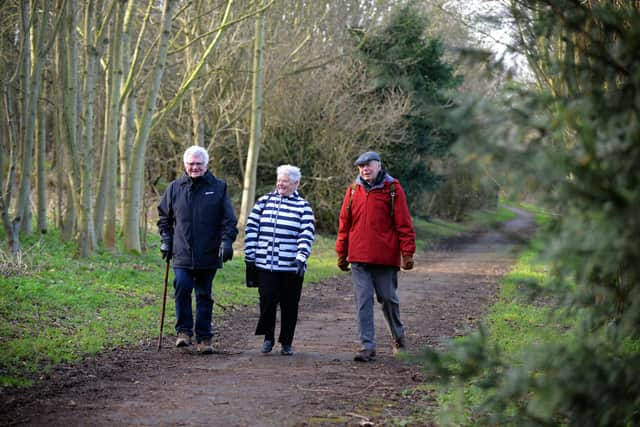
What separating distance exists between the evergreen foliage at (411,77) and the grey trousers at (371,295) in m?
20.4

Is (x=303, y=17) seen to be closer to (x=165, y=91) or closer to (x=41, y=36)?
(x=165, y=91)

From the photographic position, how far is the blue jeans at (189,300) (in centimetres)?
928

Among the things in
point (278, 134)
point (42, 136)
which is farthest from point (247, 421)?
point (278, 134)

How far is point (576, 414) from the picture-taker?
4020 mm

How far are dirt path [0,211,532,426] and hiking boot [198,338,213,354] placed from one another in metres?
0.13

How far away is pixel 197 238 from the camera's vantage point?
367 inches

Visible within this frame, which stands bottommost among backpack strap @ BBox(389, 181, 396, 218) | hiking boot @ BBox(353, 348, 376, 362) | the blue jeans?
hiking boot @ BBox(353, 348, 376, 362)

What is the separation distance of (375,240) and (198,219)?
81.7 inches

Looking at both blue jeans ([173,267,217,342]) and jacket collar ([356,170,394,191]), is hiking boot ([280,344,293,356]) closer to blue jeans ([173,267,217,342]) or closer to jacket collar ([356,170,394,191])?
blue jeans ([173,267,217,342])

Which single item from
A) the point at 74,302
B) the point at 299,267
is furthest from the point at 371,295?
the point at 74,302

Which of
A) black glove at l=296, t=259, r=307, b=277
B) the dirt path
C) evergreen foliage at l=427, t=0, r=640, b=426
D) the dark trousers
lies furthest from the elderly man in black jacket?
evergreen foliage at l=427, t=0, r=640, b=426

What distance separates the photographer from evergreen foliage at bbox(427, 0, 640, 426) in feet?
11.6

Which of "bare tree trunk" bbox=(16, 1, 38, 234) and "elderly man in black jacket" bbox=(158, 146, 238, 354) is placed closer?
"elderly man in black jacket" bbox=(158, 146, 238, 354)

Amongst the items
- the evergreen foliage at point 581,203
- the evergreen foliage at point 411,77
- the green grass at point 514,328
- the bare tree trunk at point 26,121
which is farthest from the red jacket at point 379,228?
the evergreen foliage at point 411,77
